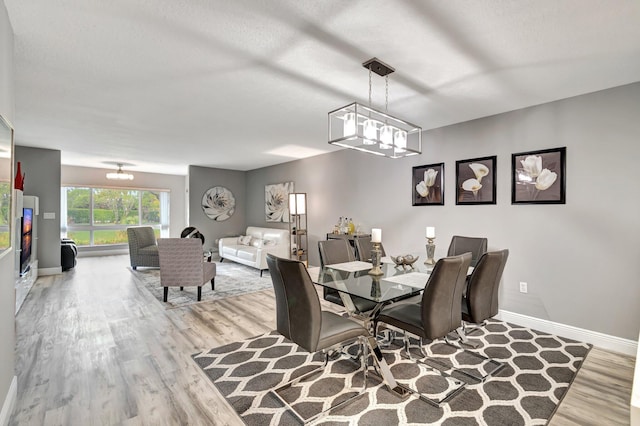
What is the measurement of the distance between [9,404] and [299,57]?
2.96m

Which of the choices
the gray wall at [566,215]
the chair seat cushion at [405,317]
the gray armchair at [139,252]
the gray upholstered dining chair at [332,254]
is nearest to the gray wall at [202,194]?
the gray armchair at [139,252]

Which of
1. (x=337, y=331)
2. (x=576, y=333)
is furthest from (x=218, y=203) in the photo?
(x=576, y=333)

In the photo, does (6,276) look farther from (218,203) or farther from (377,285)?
(218,203)

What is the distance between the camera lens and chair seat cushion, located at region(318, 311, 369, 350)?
1943 mm

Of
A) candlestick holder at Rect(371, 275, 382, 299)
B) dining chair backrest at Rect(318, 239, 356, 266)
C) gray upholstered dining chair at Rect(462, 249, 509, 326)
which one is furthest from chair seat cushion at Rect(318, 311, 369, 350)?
dining chair backrest at Rect(318, 239, 356, 266)

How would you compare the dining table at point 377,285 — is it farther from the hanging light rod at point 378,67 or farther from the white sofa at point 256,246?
the white sofa at point 256,246

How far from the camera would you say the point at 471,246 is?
3443 millimetres

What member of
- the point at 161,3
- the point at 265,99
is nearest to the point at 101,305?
the point at 265,99

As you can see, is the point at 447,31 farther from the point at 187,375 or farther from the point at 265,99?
the point at 187,375

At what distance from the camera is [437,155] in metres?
4.16

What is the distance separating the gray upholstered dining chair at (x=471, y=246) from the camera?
3.34 m

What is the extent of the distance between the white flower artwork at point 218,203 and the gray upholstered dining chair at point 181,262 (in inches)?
154

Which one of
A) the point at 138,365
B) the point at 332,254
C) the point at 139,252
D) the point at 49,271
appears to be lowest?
the point at 138,365

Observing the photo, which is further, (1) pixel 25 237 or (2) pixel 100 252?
(2) pixel 100 252
